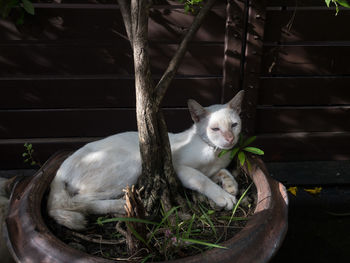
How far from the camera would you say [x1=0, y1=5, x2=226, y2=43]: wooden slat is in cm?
216

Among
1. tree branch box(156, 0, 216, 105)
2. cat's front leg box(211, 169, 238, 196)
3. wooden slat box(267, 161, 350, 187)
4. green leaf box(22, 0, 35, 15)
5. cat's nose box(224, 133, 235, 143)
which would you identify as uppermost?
green leaf box(22, 0, 35, 15)

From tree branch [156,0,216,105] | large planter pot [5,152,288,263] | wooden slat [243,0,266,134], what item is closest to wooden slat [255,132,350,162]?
wooden slat [243,0,266,134]

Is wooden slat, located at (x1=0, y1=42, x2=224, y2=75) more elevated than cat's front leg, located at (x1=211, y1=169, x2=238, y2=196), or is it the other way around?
wooden slat, located at (x1=0, y1=42, x2=224, y2=75)

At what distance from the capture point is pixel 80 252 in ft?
3.56

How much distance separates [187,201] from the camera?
152 centimetres

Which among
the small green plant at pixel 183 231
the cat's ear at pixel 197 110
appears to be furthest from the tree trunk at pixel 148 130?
the cat's ear at pixel 197 110

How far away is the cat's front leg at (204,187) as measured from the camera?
1473mm

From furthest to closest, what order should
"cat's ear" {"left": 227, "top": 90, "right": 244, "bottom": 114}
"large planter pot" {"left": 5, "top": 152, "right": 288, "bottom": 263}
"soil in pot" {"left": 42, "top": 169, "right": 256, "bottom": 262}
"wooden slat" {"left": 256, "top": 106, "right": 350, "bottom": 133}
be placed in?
"wooden slat" {"left": 256, "top": 106, "right": 350, "bottom": 133}
"cat's ear" {"left": 227, "top": 90, "right": 244, "bottom": 114}
"soil in pot" {"left": 42, "top": 169, "right": 256, "bottom": 262}
"large planter pot" {"left": 5, "top": 152, "right": 288, "bottom": 263}

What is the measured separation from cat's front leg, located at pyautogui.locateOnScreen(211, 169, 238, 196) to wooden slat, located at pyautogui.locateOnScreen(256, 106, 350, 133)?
1.00m

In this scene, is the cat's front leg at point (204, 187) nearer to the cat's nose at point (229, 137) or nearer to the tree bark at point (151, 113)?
the tree bark at point (151, 113)

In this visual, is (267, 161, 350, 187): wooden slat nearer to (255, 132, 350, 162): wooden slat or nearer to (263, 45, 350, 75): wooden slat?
(255, 132, 350, 162): wooden slat

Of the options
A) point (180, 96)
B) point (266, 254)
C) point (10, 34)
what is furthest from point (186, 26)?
point (266, 254)

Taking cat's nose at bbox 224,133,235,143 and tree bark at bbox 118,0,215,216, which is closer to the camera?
tree bark at bbox 118,0,215,216

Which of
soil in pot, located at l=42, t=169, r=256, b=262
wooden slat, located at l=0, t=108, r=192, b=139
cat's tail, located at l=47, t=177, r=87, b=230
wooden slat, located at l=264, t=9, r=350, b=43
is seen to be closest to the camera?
soil in pot, located at l=42, t=169, r=256, b=262
